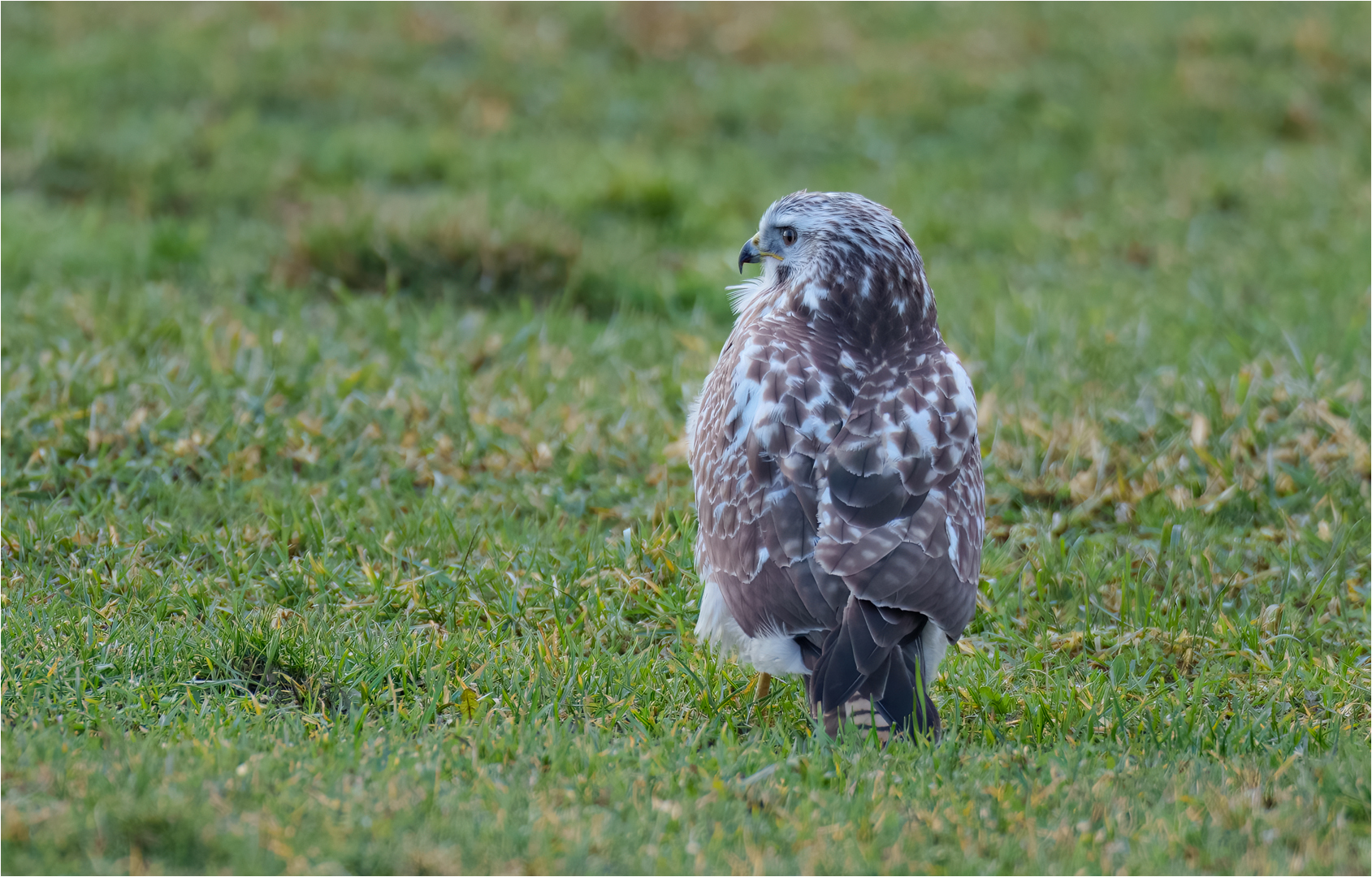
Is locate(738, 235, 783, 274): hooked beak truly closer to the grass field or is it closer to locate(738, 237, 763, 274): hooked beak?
locate(738, 237, 763, 274): hooked beak

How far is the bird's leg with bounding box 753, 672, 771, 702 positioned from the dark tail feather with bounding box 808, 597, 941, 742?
1.59 ft

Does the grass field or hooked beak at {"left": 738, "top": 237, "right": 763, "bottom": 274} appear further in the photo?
hooked beak at {"left": 738, "top": 237, "right": 763, "bottom": 274}

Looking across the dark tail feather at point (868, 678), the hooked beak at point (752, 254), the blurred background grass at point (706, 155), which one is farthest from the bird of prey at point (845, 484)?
the blurred background grass at point (706, 155)

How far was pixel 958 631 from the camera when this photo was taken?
13.0 ft

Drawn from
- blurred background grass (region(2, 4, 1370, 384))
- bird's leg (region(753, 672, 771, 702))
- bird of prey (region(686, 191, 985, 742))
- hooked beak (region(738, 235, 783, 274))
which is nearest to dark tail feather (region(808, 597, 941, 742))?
bird of prey (region(686, 191, 985, 742))

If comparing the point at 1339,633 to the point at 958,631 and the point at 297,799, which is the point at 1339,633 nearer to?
the point at 958,631

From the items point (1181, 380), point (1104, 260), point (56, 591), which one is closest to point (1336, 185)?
point (1104, 260)

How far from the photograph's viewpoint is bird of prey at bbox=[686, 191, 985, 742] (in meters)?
3.86

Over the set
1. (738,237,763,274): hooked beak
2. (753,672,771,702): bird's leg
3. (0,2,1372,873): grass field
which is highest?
(738,237,763,274): hooked beak

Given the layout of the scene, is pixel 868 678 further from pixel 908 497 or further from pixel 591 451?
pixel 591 451

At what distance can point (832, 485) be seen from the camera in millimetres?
4086

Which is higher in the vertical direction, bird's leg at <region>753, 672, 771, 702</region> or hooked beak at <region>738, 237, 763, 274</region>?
hooked beak at <region>738, 237, 763, 274</region>

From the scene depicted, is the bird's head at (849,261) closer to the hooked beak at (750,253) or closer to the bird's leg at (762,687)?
the hooked beak at (750,253)

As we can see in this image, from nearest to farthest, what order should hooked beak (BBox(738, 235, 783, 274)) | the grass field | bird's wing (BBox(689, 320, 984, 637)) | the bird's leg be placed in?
the grass field
bird's wing (BBox(689, 320, 984, 637))
the bird's leg
hooked beak (BBox(738, 235, 783, 274))
